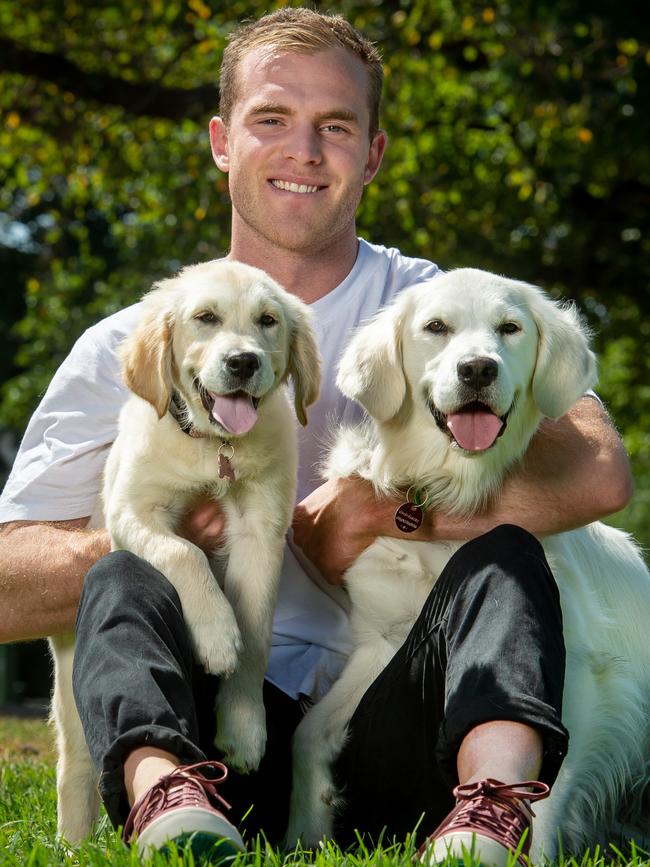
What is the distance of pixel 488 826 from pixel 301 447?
1.56 m

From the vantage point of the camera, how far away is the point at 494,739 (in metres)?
2.36

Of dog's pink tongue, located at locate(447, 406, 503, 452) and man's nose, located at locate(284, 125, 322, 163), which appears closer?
dog's pink tongue, located at locate(447, 406, 503, 452)

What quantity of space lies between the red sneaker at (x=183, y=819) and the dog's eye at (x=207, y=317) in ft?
4.21

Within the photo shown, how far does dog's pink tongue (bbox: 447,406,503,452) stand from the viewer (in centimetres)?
301

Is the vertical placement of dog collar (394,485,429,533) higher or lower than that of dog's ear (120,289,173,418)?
lower

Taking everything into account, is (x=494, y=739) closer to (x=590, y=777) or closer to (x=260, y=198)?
(x=590, y=777)

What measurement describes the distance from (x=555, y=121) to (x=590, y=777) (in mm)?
7545

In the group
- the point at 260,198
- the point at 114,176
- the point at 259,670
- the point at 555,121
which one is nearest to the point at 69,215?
the point at 114,176

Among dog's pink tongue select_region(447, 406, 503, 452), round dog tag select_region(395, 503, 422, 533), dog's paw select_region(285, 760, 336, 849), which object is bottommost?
dog's paw select_region(285, 760, 336, 849)

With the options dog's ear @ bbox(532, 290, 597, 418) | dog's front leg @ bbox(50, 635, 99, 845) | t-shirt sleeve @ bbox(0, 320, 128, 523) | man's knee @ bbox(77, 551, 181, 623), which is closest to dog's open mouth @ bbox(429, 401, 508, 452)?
dog's ear @ bbox(532, 290, 597, 418)

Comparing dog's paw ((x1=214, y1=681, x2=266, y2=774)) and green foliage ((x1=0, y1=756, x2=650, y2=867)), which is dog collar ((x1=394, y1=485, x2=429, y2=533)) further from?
green foliage ((x1=0, y1=756, x2=650, y2=867))

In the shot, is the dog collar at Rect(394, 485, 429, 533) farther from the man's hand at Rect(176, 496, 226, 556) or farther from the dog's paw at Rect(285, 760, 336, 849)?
the dog's paw at Rect(285, 760, 336, 849)

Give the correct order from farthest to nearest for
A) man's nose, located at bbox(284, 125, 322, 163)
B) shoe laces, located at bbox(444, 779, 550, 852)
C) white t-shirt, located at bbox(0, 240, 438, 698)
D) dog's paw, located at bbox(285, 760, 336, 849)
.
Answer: man's nose, located at bbox(284, 125, 322, 163), white t-shirt, located at bbox(0, 240, 438, 698), dog's paw, located at bbox(285, 760, 336, 849), shoe laces, located at bbox(444, 779, 550, 852)

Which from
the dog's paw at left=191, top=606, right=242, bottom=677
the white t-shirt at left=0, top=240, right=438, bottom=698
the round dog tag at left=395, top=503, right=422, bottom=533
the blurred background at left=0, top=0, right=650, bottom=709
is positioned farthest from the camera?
the blurred background at left=0, top=0, right=650, bottom=709
